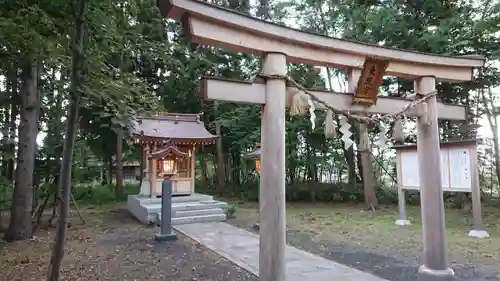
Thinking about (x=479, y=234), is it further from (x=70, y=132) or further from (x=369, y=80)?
(x=70, y=132)

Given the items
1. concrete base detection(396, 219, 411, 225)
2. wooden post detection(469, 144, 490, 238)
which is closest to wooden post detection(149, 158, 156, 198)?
concrete base detection(396, 219, 411, 225)

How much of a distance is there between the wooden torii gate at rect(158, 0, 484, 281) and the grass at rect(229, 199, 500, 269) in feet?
6.58

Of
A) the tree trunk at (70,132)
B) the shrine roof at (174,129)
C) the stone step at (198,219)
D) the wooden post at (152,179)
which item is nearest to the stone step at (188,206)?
the stone step at (198,219)

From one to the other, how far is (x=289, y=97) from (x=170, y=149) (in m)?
7.99

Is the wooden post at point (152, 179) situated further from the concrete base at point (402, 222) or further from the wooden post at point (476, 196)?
the wooden post at point (476, 196)

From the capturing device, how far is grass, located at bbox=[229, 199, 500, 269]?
5.96 metres

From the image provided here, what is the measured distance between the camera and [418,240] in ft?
22.3

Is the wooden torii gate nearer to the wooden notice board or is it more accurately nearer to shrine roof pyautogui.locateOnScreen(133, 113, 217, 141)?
the wooden notice board

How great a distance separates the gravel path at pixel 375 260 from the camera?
466 centimetres

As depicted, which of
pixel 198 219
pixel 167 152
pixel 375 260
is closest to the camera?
pixel 375 260

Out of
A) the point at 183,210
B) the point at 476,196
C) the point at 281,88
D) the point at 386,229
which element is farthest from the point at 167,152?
the point at 476,196

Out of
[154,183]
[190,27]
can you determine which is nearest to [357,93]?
[190,27]

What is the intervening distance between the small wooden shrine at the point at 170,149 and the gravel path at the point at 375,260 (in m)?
5.44

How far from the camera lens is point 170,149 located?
1109 cm
